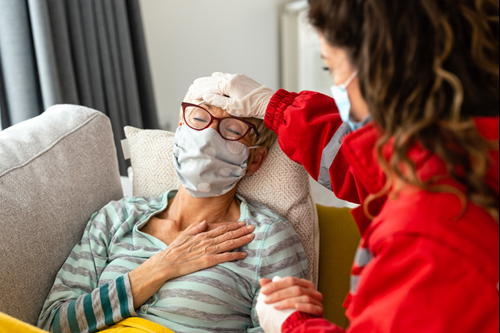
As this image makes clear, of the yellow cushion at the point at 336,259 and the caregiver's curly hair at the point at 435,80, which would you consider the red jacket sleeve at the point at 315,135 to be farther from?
the caregiver's curly hair at the point at 435,80

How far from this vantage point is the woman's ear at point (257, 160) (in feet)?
4.54

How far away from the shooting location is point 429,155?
632 millimetres

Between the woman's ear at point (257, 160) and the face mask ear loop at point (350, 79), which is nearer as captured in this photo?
the face mask ear loop at point (350, 79)

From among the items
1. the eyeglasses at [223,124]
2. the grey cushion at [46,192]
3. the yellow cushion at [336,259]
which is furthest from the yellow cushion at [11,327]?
the yellow cushion at [336,259]

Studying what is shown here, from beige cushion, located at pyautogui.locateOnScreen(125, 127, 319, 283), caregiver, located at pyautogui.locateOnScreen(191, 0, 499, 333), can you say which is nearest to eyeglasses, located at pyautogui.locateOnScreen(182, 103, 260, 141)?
beige cushion, located at pyautogui.locateOnScreen(125, 127, 319, 283)

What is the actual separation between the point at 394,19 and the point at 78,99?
2.07 meters

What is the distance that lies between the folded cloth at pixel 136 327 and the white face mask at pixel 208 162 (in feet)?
1.31

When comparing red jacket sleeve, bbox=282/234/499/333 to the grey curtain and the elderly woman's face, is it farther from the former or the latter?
the grey curtain

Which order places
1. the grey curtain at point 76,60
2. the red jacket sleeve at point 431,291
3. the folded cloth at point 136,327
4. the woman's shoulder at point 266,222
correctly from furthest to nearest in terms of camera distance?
the grey curtain at point 76,60 < the woman's shoulder at point 266,222 < the folded cloth at point 136,327 < the red jacket sleeve at point 431,291

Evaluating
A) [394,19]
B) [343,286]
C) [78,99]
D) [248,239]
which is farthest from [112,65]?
[394,19]

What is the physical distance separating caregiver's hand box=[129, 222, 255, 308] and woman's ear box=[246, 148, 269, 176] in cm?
19

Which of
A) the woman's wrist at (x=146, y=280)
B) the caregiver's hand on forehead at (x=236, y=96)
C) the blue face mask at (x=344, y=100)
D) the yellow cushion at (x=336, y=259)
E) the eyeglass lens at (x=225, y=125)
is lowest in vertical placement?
the yellow cushion at (x=336, y=259)

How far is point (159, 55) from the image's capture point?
298cm

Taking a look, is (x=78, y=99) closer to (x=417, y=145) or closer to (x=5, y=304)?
(x=5, y=304)
